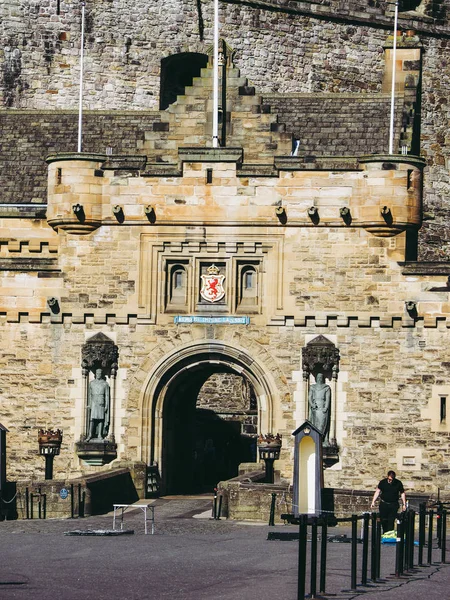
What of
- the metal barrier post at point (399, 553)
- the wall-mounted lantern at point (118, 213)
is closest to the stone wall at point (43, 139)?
the wall-mounted lantern at point (118, 213)

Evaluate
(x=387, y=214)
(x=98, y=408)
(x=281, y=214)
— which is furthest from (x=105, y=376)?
(x=387, y=214)

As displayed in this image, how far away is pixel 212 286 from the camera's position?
44.5 m

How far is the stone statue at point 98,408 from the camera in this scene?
44.1m

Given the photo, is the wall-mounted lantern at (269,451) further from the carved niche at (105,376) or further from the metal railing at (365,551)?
the metal railing at (365,551)

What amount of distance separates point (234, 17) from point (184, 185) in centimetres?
1399

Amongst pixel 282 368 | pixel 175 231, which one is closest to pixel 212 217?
pixel 175 231

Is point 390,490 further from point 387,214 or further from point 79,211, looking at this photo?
point 79,211

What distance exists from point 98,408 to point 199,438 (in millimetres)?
14444

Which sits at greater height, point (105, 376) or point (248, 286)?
point (248, 286)

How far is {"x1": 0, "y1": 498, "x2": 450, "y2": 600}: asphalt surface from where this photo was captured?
26.2m

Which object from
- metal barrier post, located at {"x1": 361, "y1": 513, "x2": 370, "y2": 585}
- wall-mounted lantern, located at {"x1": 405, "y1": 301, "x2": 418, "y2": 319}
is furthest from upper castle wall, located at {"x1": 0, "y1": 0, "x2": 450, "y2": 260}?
metal barrier post, located at {"x1": 361, "y1": 513, "x2": 370, "y2": 585}

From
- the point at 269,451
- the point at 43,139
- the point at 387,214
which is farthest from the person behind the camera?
the point at 43,139

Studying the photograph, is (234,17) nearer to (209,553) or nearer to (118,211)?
(118,211)

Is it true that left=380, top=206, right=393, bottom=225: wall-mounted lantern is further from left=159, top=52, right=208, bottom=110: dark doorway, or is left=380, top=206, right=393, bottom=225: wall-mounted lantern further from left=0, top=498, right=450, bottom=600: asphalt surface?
left=159, top=52, right=208, bottom=110: dark doorway
